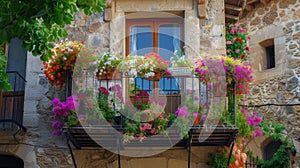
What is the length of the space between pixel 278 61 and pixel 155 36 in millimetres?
4673

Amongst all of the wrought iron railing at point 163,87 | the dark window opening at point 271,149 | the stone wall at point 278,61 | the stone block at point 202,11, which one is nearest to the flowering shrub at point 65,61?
the wrought iron railing at point 163,87

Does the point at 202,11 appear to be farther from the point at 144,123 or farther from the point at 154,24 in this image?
the point at 144,123

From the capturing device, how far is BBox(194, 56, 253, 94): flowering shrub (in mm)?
8055

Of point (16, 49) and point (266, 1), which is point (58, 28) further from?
point (266, 1)

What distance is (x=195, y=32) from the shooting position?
909 centimetres

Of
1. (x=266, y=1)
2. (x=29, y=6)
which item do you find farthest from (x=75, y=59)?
(x=266, y=1)

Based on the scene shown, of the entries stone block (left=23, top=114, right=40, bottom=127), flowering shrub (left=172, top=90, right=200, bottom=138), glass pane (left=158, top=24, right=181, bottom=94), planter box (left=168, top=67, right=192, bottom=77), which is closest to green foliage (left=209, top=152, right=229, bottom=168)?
flowering shrub (left=172, top=90, right=200, bottom=138)

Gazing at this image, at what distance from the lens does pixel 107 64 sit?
8117 millimetres

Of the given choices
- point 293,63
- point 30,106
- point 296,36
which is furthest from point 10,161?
point 296,36

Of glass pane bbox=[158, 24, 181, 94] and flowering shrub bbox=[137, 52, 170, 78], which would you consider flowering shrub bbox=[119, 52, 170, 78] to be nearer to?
flowering shrub bbox=[137, 52, 170, 78]

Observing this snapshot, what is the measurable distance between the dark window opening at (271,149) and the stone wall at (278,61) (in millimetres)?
513

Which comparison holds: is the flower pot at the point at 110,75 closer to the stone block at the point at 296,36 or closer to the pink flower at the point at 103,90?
the pink flower at the point at 103,90

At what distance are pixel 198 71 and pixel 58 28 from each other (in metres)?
2.87

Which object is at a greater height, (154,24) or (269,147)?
(154,24)
